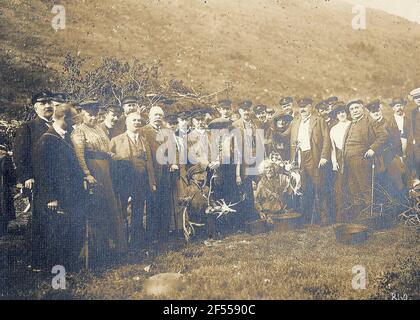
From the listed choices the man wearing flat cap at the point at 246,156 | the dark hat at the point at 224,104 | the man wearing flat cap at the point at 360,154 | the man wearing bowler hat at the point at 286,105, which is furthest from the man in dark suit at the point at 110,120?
the man wearing flat cap at the point at 360,154

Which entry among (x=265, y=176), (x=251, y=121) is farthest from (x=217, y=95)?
(x=265, y=176)

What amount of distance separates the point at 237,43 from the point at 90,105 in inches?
91.8

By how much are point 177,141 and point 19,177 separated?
218 centimetres

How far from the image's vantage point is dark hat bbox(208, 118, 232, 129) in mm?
6992

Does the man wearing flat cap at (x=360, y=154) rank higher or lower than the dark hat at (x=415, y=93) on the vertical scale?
lower

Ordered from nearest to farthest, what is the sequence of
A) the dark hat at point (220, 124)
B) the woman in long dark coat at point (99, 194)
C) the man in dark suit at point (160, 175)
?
the woman in long dark coat at point (99, 194)
the man in dark suit at point (160, 175)
the dark hat at point (220, 124)

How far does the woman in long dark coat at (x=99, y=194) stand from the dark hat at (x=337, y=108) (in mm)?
3265

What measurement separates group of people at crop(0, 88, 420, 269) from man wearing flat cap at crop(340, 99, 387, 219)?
0.01 m

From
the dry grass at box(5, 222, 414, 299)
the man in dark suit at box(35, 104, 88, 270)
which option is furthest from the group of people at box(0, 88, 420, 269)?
the dry grass at box(5, 222, 414, 299)

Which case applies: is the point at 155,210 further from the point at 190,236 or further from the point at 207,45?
the point at 207,45

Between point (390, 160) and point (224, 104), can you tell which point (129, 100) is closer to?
point (224, 104)

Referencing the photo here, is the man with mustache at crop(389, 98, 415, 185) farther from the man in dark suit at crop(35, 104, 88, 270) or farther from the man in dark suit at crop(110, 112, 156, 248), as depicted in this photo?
the man in dark suit at crop(35, 104, 88, 270)

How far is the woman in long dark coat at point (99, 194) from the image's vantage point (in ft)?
21.5

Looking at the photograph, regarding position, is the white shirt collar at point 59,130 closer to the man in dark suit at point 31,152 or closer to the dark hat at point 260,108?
the man in dark suit at point 31,152
